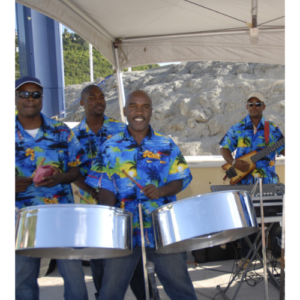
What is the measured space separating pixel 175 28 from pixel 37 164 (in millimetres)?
1882

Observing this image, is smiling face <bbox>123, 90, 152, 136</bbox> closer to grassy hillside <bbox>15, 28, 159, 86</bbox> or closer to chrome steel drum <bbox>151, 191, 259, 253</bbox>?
chrome steel drum <bbox>151, 191, 259, 253</bbox>

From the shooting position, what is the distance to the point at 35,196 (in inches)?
59.7

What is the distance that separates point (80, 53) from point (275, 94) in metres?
12.7

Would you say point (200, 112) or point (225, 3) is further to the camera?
point (200, 112)

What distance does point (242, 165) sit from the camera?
237cm

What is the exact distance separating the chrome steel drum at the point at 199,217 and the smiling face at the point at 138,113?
40cm

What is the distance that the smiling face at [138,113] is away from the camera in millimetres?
1521

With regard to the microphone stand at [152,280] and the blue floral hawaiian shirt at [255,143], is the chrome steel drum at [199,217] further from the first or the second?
the blue floral hawaiian shirt at [255,143]

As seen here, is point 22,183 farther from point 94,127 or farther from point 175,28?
point 175,28

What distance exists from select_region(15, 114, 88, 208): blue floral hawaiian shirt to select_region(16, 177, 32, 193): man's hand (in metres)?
0.05

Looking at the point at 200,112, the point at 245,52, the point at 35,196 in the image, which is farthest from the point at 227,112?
the point at 35,196

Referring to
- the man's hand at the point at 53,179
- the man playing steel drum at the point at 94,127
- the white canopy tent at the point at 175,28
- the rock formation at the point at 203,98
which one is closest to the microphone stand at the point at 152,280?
the man's hand at the point at 53,179

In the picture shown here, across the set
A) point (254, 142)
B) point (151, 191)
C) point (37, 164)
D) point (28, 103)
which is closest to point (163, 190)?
point (151, 191)
